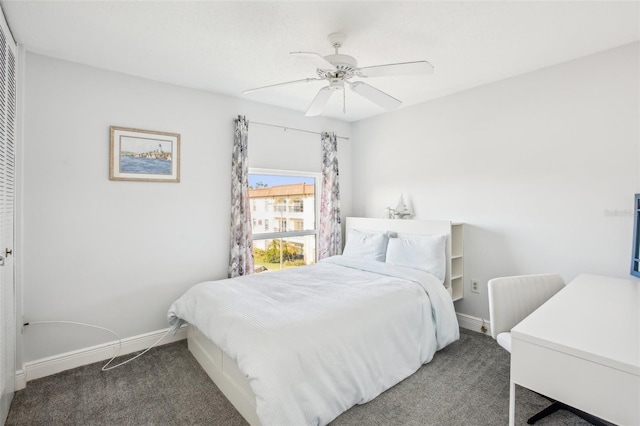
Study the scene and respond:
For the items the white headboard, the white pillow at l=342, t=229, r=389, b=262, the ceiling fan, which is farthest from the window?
the ceiling fan

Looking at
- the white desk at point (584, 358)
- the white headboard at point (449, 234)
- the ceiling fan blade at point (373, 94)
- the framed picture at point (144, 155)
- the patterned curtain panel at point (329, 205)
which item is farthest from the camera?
the patterned curtain panel at point (329, 205)

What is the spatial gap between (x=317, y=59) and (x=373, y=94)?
2.09 feet

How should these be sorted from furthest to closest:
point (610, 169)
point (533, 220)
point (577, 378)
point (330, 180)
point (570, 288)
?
point (330, 180)
point (533, 220)
point (610, 169)
point (570, 288)
point (577, 378)

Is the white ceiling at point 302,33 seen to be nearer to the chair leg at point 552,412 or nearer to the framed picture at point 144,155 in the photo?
the framed picture at point 144,155

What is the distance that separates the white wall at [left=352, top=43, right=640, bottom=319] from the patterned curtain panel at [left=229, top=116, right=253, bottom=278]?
1942 mm

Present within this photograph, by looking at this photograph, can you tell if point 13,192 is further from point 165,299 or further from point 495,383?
point 495,383

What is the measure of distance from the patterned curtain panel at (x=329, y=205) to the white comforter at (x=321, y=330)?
1.19 m

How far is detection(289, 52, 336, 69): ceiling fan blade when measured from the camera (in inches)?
69.6

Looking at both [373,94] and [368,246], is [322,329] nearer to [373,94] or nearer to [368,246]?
[373,94]

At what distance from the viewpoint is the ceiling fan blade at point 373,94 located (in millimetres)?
2214

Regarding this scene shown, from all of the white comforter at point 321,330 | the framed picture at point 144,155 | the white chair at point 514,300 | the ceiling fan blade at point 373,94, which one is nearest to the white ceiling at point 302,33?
the ceiling fan blade at point 373,94

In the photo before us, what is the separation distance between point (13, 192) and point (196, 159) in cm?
143

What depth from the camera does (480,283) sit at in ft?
10.8

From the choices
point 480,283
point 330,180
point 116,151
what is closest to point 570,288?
point 480,283
